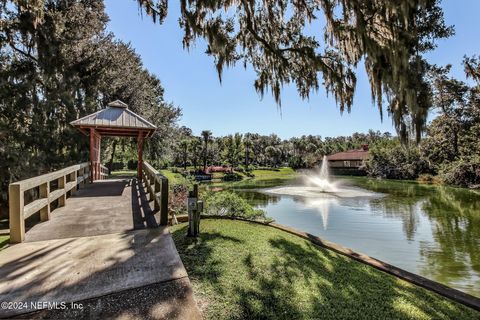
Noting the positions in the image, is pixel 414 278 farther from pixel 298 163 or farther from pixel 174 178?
pixel 298 163

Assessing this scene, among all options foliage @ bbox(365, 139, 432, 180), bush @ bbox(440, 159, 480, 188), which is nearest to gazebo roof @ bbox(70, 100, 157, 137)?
bush @ bbox(440, 159, 480, 188)

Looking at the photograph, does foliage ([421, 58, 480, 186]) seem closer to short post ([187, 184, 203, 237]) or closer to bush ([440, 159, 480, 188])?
bush ([440, 159, 480, 188])

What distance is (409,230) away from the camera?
34.8 ft

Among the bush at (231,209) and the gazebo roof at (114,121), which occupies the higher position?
the gazebo roof at (114,121)

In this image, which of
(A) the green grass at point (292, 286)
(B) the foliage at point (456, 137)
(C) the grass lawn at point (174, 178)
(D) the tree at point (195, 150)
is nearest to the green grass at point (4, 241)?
(A) the green grass at point (292, 286)

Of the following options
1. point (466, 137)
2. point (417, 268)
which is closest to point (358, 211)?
point (417, 268)

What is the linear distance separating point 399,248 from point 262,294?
22.6 feet

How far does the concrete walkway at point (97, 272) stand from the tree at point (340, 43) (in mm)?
5662

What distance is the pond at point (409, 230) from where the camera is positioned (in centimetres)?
680

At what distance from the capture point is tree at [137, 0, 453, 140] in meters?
5.91

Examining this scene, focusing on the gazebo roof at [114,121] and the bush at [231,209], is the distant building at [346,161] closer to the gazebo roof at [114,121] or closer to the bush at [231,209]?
the bush at [231,209]

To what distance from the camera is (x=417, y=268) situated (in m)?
6.62

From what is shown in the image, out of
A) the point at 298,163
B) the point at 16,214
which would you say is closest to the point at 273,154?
the point at 298,163

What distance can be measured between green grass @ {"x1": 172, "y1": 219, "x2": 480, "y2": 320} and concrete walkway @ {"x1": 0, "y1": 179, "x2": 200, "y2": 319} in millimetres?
371
